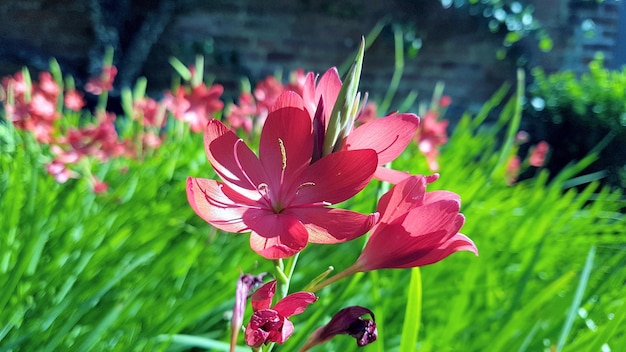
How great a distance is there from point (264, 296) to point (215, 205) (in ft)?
0.13

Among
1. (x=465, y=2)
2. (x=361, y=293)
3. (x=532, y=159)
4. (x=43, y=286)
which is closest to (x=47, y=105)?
(x=43, y=286)

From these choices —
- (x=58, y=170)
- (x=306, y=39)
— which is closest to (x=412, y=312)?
(x=58, y=170)

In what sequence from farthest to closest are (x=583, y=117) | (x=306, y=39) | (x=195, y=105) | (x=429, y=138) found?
(x=306, y=39)
(x=583, y=117)
(x=429, y=138)
(x=195, y=105)

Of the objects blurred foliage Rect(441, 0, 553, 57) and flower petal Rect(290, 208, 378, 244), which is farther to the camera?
blurred foliage Rect(441, 0, 553, 57)

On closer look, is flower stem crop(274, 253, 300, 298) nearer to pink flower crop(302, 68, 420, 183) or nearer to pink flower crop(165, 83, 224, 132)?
pink flower crop(302, 68, 420, 183)

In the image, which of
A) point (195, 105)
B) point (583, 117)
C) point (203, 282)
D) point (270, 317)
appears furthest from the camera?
point (583, 117)

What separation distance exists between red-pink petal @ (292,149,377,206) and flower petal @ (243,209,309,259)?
1cm

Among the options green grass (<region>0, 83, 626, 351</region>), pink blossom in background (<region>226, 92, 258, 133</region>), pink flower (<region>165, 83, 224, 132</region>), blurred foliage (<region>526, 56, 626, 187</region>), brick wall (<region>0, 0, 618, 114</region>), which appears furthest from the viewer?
brick wall (<region>0, 0, 618, 114</region>)

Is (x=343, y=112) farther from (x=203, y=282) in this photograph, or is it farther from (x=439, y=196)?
(x=203, y=282)

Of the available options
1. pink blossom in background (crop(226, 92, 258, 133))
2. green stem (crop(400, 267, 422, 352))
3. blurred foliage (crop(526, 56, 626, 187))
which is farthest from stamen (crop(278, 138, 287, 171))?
blurred foliage (crop(526, 56, 626, 187))

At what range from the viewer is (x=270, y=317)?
0.21m

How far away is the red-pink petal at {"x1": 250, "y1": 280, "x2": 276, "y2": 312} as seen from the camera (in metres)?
0.22

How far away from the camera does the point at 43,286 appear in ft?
2.07

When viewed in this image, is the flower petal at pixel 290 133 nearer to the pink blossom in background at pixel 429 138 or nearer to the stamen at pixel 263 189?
the stamen at pixel 263 189
